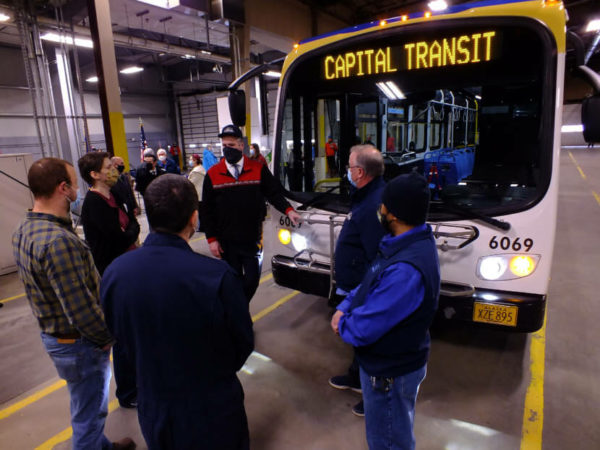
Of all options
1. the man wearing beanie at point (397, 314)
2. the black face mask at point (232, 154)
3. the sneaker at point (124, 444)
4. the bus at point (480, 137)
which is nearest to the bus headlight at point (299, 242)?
the bus at point (480, 137)

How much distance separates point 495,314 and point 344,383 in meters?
1.27

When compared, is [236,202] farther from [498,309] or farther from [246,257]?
[498,309]

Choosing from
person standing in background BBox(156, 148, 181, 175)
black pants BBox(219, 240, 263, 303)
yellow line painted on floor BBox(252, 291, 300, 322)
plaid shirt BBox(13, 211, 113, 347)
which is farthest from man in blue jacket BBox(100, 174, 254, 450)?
person standing in background BBox(156, 148, 181, 175)

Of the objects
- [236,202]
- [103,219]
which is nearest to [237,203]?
[236,202]

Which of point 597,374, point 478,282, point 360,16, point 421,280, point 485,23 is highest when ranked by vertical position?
point 360,16

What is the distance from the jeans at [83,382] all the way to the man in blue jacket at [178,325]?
69 centimetres

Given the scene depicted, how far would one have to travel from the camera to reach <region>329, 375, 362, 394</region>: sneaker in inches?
Answer: 117

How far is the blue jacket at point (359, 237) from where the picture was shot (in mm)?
2346

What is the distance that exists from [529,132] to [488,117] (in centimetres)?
38

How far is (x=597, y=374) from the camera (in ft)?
10.3

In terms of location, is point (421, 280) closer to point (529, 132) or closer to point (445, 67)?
point (445, 67)

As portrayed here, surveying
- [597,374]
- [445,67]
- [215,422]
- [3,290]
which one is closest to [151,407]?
[215,422]

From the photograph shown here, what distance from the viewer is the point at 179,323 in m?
1.26

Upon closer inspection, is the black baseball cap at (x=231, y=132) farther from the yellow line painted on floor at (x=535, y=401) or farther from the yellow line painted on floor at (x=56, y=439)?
the yellow line painted on floor at (x=535, y=401)
